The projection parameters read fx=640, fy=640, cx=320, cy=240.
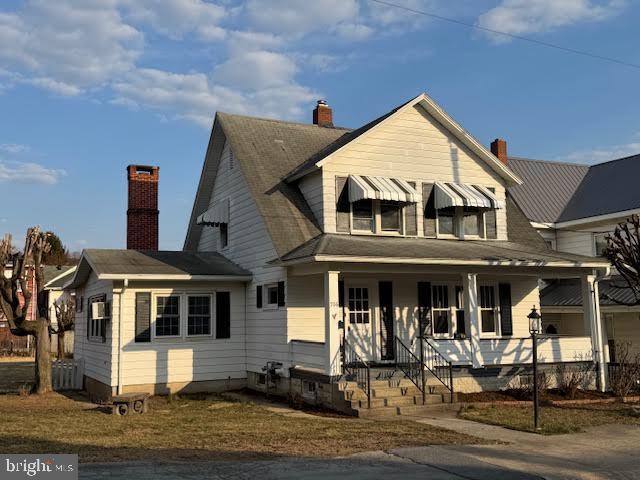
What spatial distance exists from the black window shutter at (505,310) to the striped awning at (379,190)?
423 centimetres

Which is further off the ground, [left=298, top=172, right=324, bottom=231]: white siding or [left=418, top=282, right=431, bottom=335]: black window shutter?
[left=298, top=172, right=324, bottom=231]: white siding

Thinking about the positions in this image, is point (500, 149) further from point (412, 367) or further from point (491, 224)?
point (412, 367)

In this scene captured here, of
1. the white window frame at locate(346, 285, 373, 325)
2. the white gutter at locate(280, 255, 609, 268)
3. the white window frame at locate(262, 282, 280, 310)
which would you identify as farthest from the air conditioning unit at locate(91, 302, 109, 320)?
the white window frame at locate(346, 285, 373, 325)

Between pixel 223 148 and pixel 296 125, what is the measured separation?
259 centimetres

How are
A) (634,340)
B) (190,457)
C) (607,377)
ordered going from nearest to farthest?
(190,457) → (607,377) → (634,340)

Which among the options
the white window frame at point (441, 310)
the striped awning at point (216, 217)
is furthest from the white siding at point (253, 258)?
the white window frame at point (441, 310)

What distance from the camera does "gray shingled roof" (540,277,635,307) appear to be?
872 inches

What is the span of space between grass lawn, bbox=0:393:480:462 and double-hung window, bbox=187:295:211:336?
3002 millimetres

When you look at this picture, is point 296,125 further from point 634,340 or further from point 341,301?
point 634,340

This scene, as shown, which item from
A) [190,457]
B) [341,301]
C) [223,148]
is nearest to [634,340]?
[341,301]

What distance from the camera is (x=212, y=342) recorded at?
710 inches

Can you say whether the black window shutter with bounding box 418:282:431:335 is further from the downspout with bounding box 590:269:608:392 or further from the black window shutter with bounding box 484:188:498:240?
the downspout with bounding box 590:269:608:392

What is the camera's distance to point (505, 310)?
1933cm

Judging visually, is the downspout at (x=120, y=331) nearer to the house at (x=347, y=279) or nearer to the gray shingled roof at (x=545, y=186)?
the house at (x=347, y=279)
